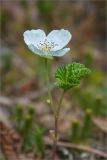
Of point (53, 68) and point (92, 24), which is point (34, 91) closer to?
point (53, 68)

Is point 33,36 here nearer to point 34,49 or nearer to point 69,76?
point 34,49

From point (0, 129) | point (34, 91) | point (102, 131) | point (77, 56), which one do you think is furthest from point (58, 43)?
point (77, 56)

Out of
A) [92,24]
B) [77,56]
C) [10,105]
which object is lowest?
[10,105]

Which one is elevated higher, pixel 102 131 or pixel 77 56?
pixel 77 56

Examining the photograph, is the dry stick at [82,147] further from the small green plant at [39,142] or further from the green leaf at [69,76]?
the green leaf at [69,76]

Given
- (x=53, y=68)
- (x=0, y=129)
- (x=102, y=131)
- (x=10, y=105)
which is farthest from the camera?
(x=53, y=68)

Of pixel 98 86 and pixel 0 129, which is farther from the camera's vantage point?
pixel 98 86

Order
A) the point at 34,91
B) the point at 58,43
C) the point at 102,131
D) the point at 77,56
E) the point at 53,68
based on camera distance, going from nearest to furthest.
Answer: the point at 58,43, the point at 102,131, the point at 34,91, the point at 53,68, the point at 77,56

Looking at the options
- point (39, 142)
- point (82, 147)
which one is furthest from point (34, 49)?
point (82, 147)
